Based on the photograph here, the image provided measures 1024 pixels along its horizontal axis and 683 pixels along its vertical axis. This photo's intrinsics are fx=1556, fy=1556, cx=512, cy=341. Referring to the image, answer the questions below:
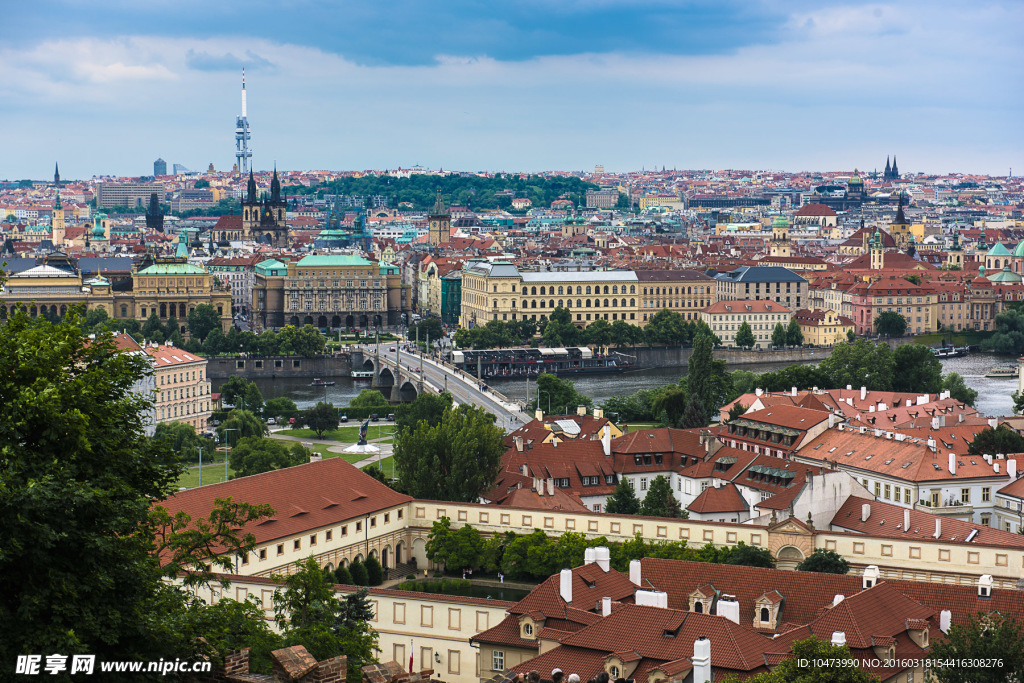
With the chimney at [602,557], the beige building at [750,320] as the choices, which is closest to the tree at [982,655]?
the chimney at [602,557]

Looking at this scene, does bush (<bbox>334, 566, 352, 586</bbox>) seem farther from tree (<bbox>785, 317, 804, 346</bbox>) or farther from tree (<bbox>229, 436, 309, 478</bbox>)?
tree (<bbox>785, 317, 804, 346</bbox>)

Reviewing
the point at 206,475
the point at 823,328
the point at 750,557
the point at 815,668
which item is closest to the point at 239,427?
the point at 206,475

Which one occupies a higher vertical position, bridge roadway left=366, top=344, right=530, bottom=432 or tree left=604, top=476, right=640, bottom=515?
tree left=604, top=476, right=640, bottom=515

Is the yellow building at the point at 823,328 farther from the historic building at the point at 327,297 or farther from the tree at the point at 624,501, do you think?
the tree at the point at 624,501

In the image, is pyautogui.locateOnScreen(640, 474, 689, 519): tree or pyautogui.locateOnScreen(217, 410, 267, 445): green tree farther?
pyautogui.locateOnScreen(217, 410, 267, 445): green tree

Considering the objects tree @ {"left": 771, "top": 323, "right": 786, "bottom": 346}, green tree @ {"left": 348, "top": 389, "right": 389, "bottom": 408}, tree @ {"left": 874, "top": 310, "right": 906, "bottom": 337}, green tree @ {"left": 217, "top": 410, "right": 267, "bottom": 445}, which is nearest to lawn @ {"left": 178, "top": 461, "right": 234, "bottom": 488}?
green tree @ {"left": 217, "top": 410, "right": 267, "bottom": 445}

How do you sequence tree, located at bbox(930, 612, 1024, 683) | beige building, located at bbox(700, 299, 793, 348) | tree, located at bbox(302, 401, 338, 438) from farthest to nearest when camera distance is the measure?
beige building, located at bbox(700, 299, 793, 348)
tree, located at bbox(302, 401, 338, 438)
tree, located at bbox(930, 612, 1024, 683)

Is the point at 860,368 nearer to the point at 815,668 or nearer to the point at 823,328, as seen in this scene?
the point at 823,328

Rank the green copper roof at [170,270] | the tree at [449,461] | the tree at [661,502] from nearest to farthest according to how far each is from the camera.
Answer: the tree at [661,502]
the tree at [449,461]
the green copper roof at [170,270]
